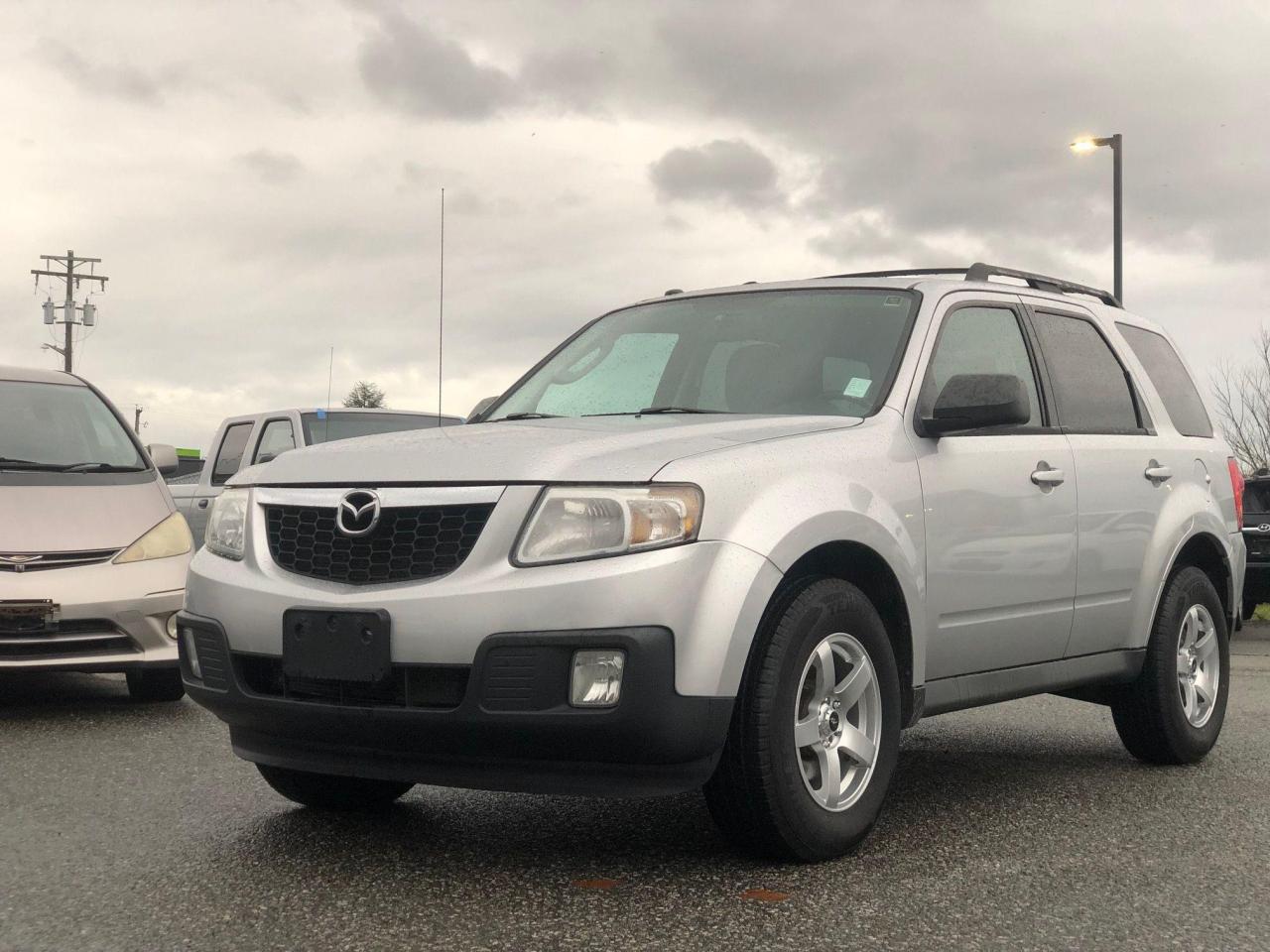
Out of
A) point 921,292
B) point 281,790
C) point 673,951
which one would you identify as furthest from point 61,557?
point 673,951

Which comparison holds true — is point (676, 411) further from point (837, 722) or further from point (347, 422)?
point (347, 422)

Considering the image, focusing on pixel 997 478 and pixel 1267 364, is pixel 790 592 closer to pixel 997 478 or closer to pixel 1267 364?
pixel 997 478

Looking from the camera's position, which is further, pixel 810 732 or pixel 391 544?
pixel 810 732

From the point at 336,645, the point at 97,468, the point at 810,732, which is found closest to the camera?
the point at 336,645

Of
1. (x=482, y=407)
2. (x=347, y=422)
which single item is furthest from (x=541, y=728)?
(x=347, y=422)

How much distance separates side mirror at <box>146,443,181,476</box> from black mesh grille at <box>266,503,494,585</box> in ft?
14.9

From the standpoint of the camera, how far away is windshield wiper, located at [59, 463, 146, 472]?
320 inches

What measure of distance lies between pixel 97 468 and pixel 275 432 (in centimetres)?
468

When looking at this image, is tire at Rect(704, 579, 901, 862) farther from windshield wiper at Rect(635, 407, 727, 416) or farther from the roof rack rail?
the roof rack rail

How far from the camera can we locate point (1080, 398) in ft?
20.0

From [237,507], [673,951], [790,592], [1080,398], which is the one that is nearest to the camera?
[673,951]

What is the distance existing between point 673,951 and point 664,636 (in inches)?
29.5

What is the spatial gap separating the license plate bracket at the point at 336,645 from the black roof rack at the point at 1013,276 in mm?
2622

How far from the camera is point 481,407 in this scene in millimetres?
6070
